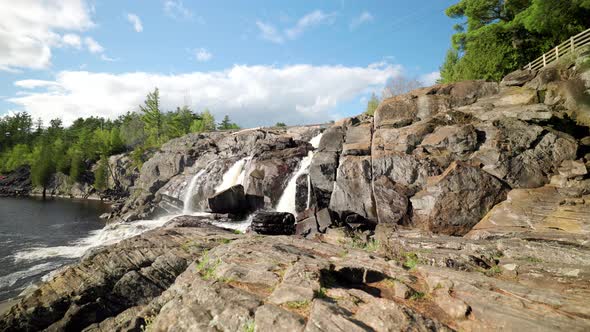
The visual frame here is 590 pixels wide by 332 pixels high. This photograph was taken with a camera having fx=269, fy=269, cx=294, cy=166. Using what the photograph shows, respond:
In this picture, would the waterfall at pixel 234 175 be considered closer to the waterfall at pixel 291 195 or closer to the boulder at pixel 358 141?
the waterfall at pixel 291 195

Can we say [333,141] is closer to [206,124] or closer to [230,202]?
[230,202]

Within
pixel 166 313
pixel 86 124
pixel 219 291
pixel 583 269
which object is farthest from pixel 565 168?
pixel 86 124

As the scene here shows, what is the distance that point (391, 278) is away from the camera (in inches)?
274

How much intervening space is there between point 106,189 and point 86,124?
234ft

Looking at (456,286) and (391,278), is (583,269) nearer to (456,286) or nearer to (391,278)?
(456,286)

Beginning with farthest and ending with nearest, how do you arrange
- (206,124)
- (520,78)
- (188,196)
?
(206,124) < (188,196) < (520,78)

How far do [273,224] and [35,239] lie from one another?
20.7 meters

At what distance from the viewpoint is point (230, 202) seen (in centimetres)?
2433

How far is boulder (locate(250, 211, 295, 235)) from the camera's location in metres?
18.5

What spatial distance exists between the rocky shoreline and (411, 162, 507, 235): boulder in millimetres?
65

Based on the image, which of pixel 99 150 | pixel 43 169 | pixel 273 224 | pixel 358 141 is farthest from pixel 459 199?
pixel 43 169

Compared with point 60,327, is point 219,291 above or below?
above

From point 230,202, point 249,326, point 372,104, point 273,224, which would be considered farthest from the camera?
point 372,104

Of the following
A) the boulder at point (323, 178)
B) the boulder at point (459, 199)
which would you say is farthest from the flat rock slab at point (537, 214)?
the boulder at point (323, 178)
